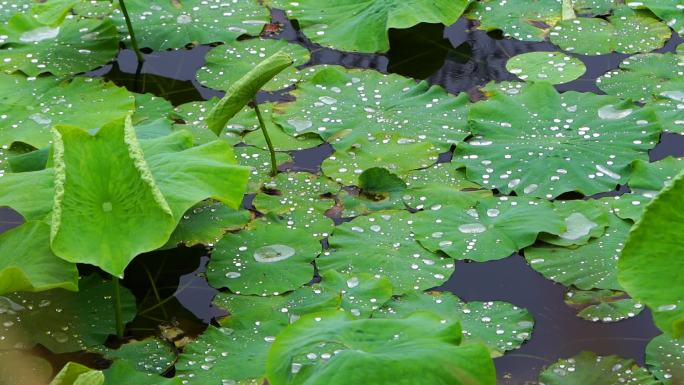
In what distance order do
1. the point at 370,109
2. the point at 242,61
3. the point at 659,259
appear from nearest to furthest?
the point at 659,259 < the point at 370,109 < the point at 242,61

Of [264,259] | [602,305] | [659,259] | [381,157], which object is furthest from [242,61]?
[659,259]

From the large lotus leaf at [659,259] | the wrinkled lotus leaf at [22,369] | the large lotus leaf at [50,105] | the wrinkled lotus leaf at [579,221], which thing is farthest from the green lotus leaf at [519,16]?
the wrinkled lotus leaf at [22,369]

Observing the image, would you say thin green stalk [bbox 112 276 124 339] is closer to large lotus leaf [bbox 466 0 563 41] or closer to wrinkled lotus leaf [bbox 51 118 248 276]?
wrinkled lotus leaf [bbox 51 118 248 276]

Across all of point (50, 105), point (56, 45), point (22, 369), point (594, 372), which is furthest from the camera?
point (56, 45)

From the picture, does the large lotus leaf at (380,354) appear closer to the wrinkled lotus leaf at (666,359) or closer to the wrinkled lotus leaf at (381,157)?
the wrinkled lotus leaf at (666,359)

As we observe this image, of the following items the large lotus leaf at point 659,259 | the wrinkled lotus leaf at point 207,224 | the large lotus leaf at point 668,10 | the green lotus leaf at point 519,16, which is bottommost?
the wrinkled lotus leaf at point 207,224

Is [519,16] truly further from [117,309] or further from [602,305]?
[117,309]

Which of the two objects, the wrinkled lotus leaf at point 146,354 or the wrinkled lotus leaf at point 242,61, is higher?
the wrinkled lotus leaf at point 242,61
